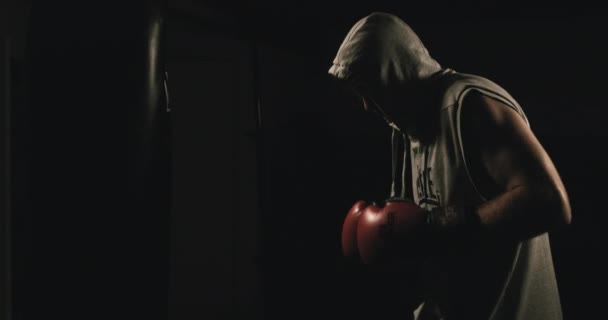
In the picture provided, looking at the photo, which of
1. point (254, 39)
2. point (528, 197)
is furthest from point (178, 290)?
point (528, 197)

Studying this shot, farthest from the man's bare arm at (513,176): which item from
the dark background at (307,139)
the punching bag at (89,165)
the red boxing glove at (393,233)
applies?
the dark background at (307,139)

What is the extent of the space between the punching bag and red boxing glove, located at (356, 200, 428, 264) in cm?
94

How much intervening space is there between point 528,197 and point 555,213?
2.3 inches

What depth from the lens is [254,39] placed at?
3.63m

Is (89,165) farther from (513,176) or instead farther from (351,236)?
(513,176)

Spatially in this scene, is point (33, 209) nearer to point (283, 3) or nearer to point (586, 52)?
point (283, 3)

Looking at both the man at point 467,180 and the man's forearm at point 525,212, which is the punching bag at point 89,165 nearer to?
the man at point 467,180

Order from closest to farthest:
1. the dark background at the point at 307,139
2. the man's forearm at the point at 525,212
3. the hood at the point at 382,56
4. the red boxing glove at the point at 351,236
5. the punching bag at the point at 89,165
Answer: the man's forearm at the point at 525,212 < the hood at the point at 382,56 < the red boxing glove at the point at 351,236 < the punching bag at the point at 89,165 < the dark background at the point at 307,139

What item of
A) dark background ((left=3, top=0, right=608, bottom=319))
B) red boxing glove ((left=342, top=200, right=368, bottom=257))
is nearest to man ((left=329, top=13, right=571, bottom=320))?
red boxing glove ((left=342, top=200, right=368, bottom=257))

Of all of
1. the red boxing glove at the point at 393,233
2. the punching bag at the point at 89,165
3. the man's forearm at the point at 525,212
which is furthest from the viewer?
the punching bag at the point at 89,165

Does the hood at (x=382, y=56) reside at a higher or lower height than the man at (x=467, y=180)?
higher

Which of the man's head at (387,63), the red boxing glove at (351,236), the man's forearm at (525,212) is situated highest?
the man's head at (387,63)

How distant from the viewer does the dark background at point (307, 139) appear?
11.3 feet

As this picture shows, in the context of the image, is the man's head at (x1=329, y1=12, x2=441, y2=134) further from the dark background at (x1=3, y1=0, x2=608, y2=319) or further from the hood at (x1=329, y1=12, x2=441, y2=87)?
the dark background at (x1=3, y1=0, x2=608, y2=319)
